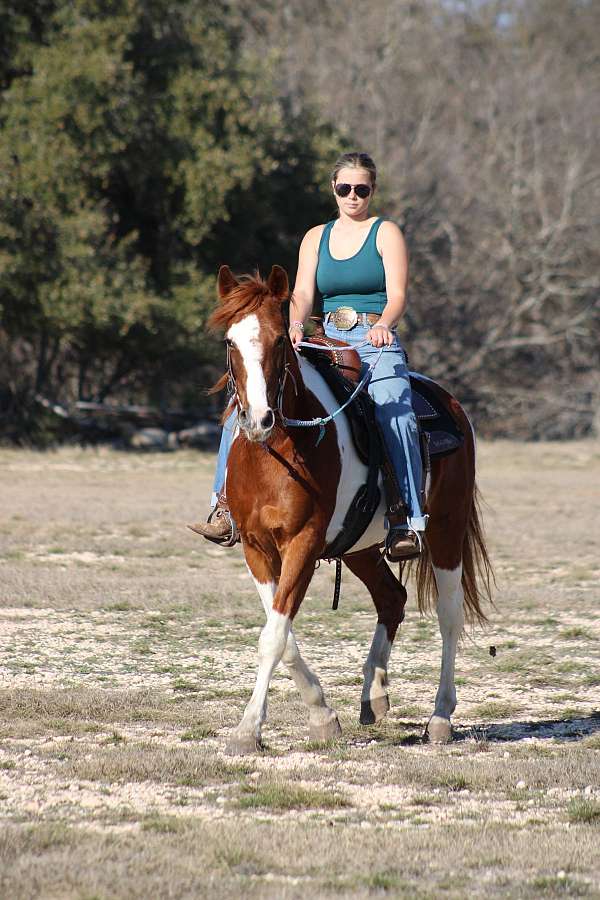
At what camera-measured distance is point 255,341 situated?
217 inches

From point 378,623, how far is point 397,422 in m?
1.22

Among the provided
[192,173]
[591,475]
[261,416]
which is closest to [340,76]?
[192,173]

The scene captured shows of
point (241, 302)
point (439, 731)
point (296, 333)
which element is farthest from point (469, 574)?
point (241, 302)

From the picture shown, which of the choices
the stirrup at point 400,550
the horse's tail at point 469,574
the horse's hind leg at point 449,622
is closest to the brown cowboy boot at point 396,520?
the stirrup at point 400,550

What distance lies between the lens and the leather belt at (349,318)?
6.57 metres

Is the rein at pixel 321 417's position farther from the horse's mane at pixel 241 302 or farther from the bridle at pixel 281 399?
the horse's mane at pixel 241 302

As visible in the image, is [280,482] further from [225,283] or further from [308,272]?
[308,272]

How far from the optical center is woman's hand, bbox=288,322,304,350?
244 inches

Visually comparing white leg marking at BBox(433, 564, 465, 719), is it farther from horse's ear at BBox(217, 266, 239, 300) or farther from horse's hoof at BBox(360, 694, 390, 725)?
horse's ear at BBox(217, 266, 239, 300)

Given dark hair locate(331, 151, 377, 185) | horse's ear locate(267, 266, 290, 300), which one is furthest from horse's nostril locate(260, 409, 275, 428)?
dark hair locate(331, 151, 377, 185)

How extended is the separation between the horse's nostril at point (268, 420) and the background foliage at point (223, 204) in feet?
54.2

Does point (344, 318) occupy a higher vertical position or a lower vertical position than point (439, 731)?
higher

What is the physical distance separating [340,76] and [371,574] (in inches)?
1192

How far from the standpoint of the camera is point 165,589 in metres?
10.8
